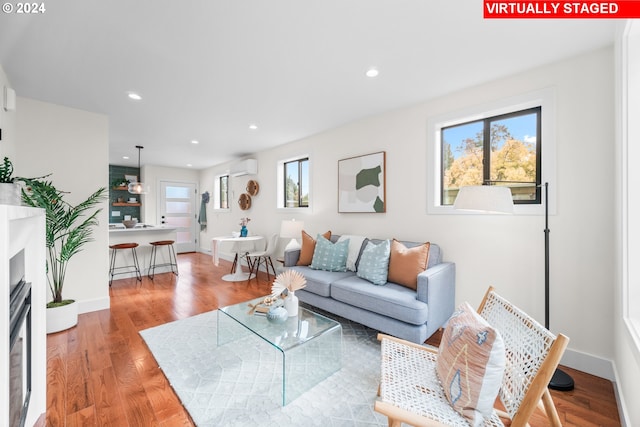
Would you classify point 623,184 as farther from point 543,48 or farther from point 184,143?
point 184,143

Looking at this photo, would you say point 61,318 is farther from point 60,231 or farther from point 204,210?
point 204,210

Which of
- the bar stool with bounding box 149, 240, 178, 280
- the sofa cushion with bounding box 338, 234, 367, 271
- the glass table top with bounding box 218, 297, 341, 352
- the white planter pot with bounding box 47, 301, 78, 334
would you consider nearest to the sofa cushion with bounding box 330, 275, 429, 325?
the sofa cushion with bounding box 338, 234, 367, 271

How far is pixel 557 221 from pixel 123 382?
3562mm

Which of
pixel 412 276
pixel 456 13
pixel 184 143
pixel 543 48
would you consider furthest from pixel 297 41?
pixel 184 143

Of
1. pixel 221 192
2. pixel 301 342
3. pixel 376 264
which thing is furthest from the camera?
pixel 221 192

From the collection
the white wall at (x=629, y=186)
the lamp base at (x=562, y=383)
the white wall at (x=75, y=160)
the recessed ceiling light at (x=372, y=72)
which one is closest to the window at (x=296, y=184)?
the recessed ceiling light at (x=372, y=72)

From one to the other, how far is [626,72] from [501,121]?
42.3 inches

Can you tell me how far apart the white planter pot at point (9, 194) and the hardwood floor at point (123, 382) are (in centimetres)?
128

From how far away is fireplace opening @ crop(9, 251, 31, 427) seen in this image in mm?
1062

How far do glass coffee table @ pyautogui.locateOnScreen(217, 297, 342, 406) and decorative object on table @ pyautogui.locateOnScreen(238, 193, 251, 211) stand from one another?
12.0 ft

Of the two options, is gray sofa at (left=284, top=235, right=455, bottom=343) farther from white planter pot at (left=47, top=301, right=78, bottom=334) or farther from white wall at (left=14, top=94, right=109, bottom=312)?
white wall at (left=14, top=94, right=109, bottom=312)

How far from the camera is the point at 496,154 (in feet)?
8.70

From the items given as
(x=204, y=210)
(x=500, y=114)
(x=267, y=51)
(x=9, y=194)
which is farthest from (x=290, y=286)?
(x=204, y=210)

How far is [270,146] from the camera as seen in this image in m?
5.09
